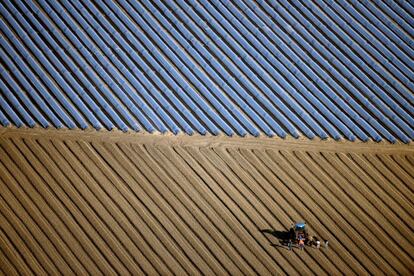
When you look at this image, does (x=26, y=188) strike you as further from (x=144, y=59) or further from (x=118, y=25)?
(x=118, y=25)

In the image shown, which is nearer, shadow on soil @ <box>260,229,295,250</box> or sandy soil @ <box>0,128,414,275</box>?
sandy soil @ <box>0,128,414,275</box>

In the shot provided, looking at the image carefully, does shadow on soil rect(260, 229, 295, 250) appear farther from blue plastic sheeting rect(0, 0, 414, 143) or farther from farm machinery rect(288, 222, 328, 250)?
blue plastic sheeting rect(0, 0, 414, 143)

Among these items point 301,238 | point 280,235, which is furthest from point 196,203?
point 301,238

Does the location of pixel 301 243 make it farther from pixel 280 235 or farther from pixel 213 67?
pixel 213 67

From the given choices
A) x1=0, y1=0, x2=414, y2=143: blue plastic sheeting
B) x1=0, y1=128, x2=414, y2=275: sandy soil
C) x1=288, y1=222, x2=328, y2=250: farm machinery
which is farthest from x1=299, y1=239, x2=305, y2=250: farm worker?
x1=0, y1=0, x2=414, y2=143: blue plastic sheeting

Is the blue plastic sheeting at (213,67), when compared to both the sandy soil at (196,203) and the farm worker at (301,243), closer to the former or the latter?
the sandy soil at (196,203)

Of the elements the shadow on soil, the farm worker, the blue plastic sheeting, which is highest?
the blue plastic sheeting

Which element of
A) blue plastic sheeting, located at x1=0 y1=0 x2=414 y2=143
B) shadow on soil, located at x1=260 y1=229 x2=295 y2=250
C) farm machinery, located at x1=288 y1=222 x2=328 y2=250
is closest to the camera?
farm machinery, located at x1=288 y1=222 x2=328 y2=250

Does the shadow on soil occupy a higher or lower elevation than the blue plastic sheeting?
lower
